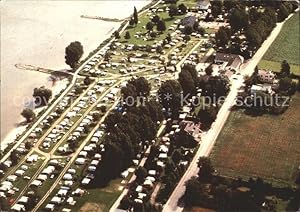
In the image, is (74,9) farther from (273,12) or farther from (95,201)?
(95,201)

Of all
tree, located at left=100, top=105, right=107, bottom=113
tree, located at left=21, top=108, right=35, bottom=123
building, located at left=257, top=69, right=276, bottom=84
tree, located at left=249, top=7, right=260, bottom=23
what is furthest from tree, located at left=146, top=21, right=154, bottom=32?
tree, located at left=21, top=108, right=35, bottom=123

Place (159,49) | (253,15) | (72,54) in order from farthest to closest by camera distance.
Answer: (253,15) → (159,49) → (72,54)

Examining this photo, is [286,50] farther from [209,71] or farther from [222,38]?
[209,71]

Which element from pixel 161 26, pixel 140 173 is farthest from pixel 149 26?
pixel 140 173

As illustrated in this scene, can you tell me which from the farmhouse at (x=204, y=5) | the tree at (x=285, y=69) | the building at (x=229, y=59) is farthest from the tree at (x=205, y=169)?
the farmhouse at (x=204, y=5)

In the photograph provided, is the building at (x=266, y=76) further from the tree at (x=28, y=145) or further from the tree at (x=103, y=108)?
the tree at (x=28, y=145)

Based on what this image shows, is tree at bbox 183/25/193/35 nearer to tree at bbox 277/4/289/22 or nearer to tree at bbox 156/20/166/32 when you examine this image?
Answer: tree at bbox 156/20/166/32

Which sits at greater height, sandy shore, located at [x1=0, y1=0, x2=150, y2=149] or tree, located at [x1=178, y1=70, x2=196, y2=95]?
sandy shore, located at [x1=0, y1=0, x2=150, y2=149]
